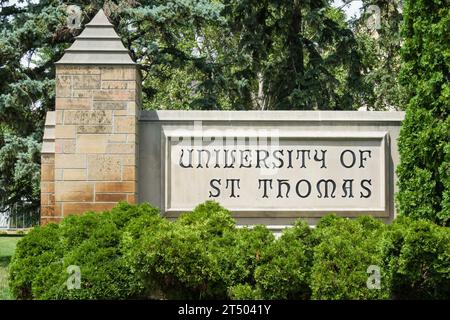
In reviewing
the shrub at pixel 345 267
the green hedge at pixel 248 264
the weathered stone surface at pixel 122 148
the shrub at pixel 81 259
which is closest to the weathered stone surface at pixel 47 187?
the weathered stone surface at pixel 122 148

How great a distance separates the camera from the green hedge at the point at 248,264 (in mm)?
5551

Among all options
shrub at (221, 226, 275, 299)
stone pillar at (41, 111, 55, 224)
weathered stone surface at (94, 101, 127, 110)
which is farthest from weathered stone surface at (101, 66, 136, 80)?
shrub at (221, 226, 275, 299)

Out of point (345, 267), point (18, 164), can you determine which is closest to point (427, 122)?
point (345, 267)

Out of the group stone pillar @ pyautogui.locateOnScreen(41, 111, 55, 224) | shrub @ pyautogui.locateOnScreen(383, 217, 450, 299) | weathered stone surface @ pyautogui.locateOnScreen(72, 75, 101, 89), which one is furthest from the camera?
stone pillar @ pyautogui.locateOnScreen(41, 111, 55, 224)

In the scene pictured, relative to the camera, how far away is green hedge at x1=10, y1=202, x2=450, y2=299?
219 inches

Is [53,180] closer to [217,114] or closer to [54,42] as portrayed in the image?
[217,114]

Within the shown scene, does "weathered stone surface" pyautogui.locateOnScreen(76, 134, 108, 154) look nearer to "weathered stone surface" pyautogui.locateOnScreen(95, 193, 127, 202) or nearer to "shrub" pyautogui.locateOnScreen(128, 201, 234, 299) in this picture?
"weathered stone surface" pyautogui.locateOnScreen(95, 193, 127, 202)

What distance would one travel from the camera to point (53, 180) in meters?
8.19

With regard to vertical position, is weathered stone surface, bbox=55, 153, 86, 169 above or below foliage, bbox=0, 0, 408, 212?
below

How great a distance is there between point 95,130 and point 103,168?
1.56 feet

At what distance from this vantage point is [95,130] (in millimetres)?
7859

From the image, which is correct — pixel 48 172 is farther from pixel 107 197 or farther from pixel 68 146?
pixel 107 197
